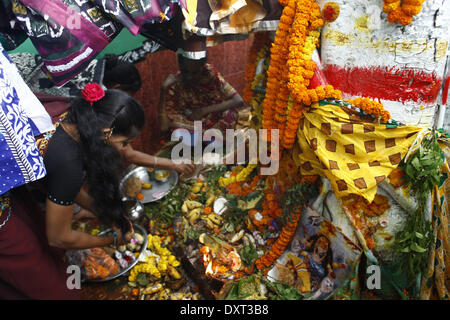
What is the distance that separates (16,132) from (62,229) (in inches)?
28.8

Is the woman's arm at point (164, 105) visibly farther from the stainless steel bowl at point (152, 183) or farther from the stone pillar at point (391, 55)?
the stone pillar at point (391, 55)

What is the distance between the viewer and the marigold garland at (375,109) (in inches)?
80.4

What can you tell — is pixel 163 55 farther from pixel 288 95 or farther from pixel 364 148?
pixel 364 148

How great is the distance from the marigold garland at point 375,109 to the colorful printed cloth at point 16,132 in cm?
203

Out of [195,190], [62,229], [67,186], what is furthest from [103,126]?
[195,190]

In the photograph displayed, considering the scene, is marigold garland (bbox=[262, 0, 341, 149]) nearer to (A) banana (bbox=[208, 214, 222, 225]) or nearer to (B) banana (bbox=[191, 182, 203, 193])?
(A) banana (bbox=[208, 214, 222, 225])

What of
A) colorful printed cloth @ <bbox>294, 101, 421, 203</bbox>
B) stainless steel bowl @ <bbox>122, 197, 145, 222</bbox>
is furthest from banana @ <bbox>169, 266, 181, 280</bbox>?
colorful printed cloth @ <bbox>294, 101, 421, 203</bbox>

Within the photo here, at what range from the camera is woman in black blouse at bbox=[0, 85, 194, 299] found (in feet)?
6.86

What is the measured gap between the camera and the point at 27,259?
7.57 ft

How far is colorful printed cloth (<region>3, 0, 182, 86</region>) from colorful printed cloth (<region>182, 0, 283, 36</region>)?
0.18 m

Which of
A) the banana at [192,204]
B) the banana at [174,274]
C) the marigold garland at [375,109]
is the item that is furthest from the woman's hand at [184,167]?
the marigold garland at [375,109]

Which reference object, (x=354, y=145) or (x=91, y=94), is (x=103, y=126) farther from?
(x=354, y=145)

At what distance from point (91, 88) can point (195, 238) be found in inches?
65.0

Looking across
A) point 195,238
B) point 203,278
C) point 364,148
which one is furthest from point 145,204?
point 364,148
